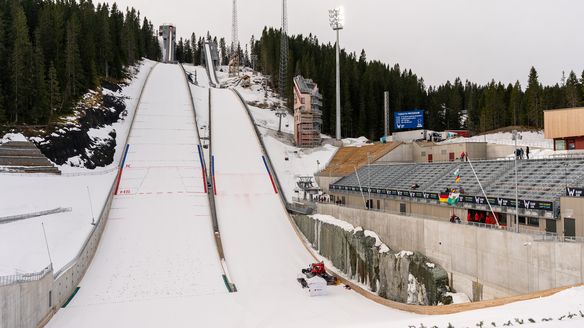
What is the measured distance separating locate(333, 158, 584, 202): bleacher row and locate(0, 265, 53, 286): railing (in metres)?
19.6

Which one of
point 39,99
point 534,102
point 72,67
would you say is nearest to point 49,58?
point 72,67

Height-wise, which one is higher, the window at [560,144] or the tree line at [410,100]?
the tree line at [410,100]

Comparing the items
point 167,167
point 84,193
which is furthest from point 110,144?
point 84,193

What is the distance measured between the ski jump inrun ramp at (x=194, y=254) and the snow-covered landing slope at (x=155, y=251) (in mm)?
58

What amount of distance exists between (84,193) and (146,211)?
4.57 m

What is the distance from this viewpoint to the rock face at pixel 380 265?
17.6 meters

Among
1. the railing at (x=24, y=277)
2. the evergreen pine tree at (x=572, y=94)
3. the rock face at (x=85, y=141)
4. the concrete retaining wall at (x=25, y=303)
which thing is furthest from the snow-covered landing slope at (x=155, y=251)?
the evergreen pine tree at (x=572, y=94)

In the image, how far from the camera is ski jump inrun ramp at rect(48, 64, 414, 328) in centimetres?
1839

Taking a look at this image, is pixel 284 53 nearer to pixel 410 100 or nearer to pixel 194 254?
pixel 410 100

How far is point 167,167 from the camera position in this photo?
126ft

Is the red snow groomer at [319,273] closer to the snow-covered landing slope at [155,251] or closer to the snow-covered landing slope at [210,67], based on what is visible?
the snow-covered landing slope at [155,251]

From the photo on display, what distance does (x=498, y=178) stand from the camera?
21.9 meters

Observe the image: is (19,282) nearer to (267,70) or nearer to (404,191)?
(404,191)

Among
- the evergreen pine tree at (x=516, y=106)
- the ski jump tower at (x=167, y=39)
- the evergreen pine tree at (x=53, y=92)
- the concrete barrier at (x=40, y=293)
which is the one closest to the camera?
the concrete barrier at (x=40, y=293)
